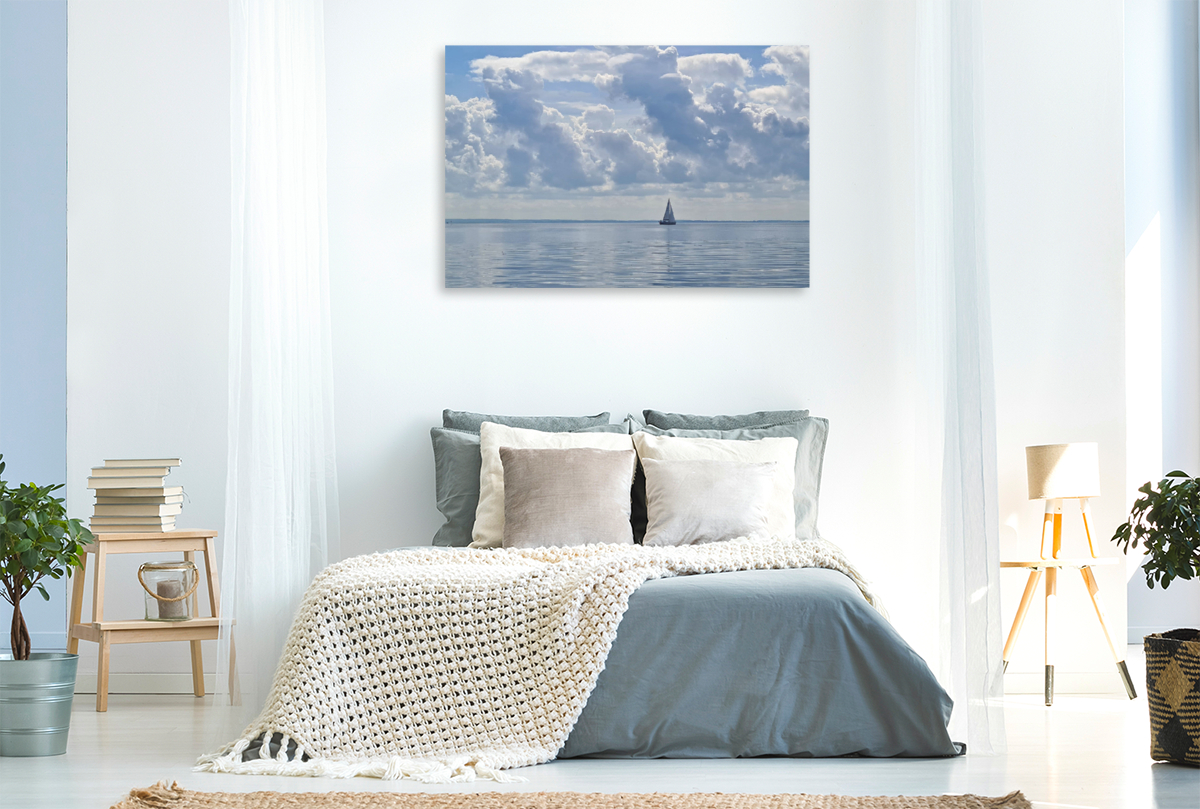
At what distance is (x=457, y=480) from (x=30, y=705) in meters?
1.54

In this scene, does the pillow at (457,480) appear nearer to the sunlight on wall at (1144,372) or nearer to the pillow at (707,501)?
the pillow at (707,501)

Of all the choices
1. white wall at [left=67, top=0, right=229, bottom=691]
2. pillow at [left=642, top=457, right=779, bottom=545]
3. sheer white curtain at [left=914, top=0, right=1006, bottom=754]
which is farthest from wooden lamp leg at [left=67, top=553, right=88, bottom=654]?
sheer white curtain at [left=914, top=0, right=1006, bottom=754]

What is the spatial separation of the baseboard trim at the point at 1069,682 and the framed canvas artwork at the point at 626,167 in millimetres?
1748

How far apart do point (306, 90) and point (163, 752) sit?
2115 millimetres

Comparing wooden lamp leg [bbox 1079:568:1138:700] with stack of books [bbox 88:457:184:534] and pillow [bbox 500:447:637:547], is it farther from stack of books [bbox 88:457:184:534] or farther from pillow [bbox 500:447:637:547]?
stack of books [bbox 88:457:184:534]

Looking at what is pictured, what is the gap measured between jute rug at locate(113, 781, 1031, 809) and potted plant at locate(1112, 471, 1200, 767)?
67 cm

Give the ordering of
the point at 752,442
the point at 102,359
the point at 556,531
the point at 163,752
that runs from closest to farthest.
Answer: the point at 163,752, the point at 556,531, the point at 752,442, the point at 102,359

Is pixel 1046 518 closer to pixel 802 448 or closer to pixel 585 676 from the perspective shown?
pixel 802 448

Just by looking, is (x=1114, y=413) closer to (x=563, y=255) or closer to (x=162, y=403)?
(x=563, y=255)

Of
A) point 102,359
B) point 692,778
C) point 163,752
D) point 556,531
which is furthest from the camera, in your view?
point 102,359

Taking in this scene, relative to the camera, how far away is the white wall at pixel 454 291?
4129mm

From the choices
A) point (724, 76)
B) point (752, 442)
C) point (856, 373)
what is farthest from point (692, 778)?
point (724, 76)

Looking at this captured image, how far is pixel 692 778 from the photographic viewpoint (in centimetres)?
262

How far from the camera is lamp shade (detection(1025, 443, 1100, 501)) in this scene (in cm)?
370
